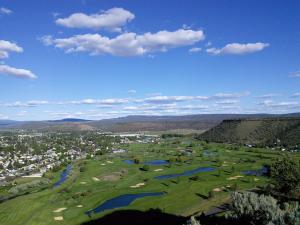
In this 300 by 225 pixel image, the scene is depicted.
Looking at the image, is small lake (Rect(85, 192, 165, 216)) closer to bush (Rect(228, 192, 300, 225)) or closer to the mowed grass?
the mowed grass

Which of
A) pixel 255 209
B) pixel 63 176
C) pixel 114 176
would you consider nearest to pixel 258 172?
pixel 114 176

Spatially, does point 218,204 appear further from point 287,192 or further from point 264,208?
point 264,208

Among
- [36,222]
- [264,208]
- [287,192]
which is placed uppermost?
[264,208]

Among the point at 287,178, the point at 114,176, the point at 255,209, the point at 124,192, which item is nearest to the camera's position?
the point at 255,209

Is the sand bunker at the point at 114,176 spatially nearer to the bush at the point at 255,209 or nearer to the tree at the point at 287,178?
the tree at the point at 287,178

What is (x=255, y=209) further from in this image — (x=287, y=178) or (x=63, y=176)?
(x=63, y=176)

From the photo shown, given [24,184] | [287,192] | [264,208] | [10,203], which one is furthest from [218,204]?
[24,184]

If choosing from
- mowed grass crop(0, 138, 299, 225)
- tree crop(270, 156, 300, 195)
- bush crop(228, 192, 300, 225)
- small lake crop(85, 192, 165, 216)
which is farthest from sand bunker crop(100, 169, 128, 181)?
bush crop(228, 192, 300, 225)

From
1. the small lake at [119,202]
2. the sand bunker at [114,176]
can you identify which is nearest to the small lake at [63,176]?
the sand bunker at [114,176]

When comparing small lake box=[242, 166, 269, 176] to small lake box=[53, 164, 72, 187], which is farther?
small lake box=[53, 164, 72, 187]
